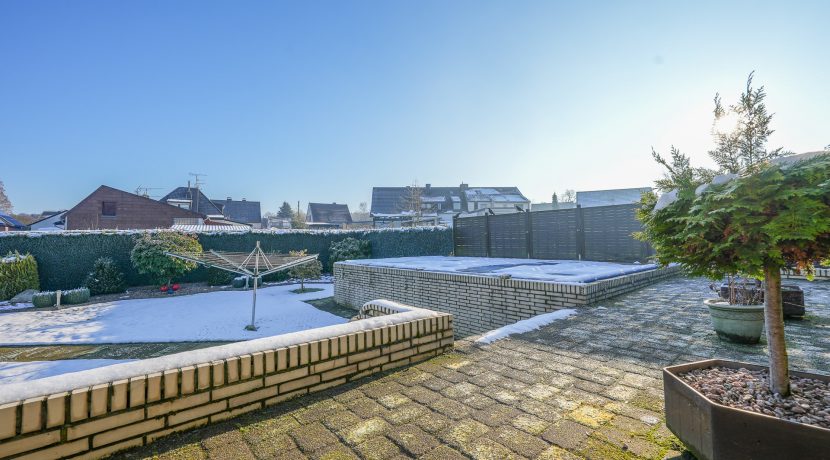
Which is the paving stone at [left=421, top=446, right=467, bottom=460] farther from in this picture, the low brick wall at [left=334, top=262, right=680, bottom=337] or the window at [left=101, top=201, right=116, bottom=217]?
the window at [left=101, top=201, right=116, bottom=217]

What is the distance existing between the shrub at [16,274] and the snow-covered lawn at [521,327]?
53.3 ft

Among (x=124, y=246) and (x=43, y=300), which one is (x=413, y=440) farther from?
(x=124, y=246)

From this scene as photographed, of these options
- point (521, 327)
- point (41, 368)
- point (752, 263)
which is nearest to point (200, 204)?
point (41, 368)

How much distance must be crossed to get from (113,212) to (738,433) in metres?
34.2

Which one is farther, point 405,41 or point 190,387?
point 405,41

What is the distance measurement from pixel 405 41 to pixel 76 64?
8.53m

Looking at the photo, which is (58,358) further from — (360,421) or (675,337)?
(675,337)

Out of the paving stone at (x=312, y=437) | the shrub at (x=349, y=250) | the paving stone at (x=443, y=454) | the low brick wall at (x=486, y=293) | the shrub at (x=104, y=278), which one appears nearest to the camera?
the paving stone at (x=443, y=454)

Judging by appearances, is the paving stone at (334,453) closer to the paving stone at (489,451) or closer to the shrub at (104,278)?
the paving stone at (489,451)

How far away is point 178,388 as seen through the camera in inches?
75.6

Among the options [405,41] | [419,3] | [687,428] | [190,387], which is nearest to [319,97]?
[405,41]

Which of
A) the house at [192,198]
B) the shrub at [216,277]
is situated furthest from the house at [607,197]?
the house at [192,198]

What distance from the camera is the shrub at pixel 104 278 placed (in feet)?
42.1

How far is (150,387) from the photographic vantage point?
1.84m
